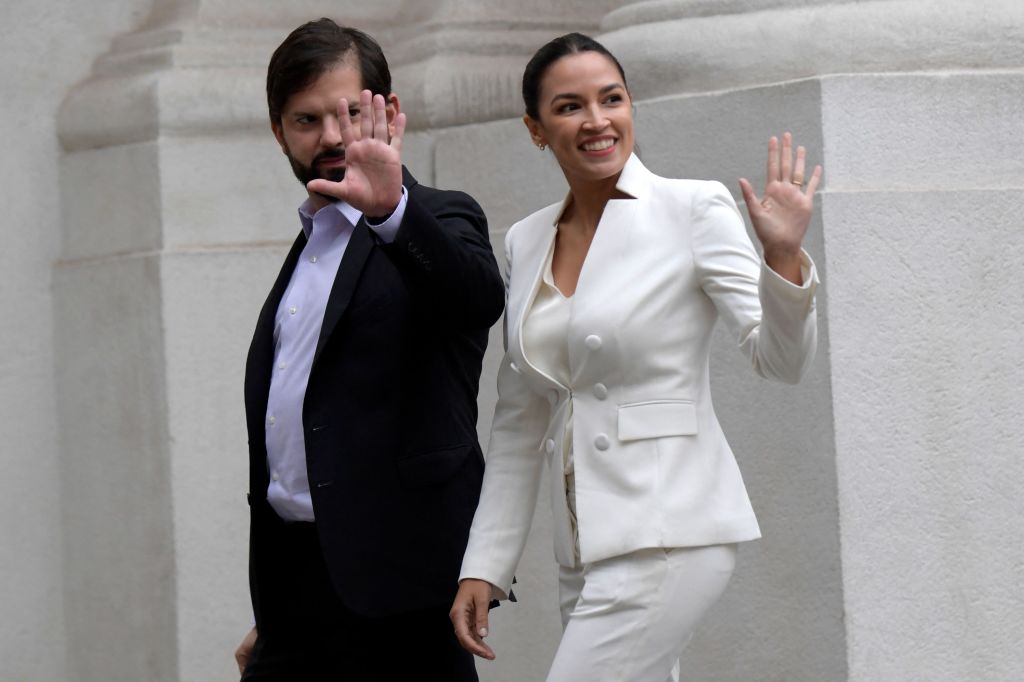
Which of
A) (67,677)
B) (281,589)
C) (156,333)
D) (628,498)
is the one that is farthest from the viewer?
(67,677)

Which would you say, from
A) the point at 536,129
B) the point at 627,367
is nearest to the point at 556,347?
the point at 627,367

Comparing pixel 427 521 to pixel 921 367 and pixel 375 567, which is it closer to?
pixel 375 567

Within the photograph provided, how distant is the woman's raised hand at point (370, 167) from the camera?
9.15 ft

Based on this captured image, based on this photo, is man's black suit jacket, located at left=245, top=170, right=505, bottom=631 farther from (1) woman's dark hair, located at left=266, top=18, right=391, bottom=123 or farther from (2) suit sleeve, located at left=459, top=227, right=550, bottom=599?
(1) woman's dark hair, located at left=266, top=18, right=391, bottom=123

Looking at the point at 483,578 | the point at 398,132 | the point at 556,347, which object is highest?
the point at 398,132

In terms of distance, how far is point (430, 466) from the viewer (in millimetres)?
3086

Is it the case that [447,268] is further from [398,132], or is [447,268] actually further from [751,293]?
[751,293]

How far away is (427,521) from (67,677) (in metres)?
2.94

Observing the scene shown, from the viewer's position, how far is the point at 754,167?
4.22 m

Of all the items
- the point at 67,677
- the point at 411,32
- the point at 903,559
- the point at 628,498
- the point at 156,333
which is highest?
the point at 411,32

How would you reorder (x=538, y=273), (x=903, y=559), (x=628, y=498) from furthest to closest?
(x=903, y=559), (x=538, y=273), (x=628, y=498)

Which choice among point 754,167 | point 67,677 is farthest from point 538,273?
point 67,677

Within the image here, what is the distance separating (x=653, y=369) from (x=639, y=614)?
1.28 ft

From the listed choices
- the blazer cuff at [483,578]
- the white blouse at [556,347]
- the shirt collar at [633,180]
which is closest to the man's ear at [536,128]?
the shirt collar at [633,180]
